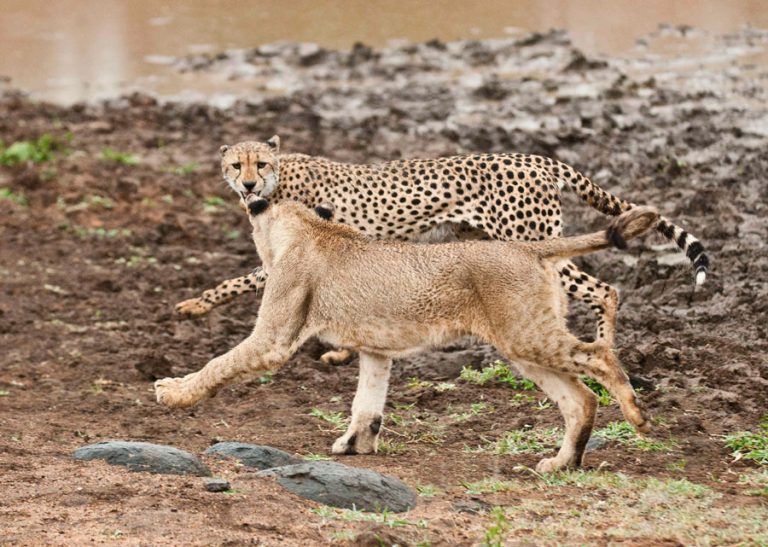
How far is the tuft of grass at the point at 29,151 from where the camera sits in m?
14.9

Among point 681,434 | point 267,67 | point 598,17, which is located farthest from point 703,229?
point 598,17

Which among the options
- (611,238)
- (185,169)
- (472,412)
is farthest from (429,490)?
(185,169)

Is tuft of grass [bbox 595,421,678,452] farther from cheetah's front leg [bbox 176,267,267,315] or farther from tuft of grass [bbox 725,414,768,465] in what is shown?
cheetah's front leg [bbox 176,267,267,315]

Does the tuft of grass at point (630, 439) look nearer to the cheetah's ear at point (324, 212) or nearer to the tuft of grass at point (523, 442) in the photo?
the tuft of grass at point (523, 442)

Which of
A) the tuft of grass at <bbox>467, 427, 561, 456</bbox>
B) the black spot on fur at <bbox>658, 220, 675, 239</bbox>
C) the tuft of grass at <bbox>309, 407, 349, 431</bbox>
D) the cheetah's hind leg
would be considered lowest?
the tuft of grass at <bbox>309, 407, 349, 431</bbox>

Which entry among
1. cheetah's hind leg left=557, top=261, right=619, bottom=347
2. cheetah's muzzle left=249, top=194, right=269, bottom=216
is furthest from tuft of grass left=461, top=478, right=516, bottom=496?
cheetah's hind leg left=557, top=261, right=619, bottom=347

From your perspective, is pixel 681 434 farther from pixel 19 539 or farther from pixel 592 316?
pixel 19 539

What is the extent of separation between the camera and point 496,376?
8.48 metres

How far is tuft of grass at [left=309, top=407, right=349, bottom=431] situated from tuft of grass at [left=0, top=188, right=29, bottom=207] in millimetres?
6487

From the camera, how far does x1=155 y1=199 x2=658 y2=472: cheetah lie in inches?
258

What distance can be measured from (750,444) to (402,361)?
2952 mm

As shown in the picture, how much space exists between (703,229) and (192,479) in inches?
232

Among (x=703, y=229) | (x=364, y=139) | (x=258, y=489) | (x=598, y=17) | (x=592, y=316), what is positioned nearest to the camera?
(x=258, y=489)

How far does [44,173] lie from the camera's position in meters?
14.4
